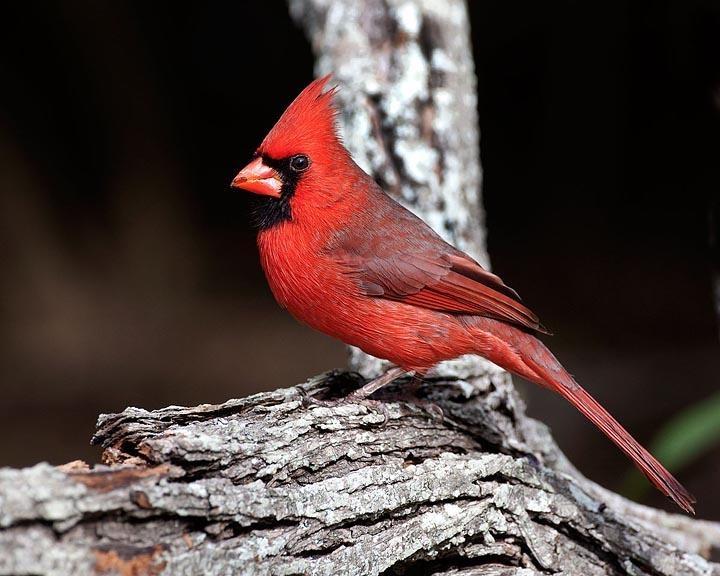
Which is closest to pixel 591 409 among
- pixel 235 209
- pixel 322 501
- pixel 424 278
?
pixel 424 278

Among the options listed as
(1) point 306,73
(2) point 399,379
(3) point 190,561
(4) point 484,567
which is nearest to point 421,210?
(2) point 399,379

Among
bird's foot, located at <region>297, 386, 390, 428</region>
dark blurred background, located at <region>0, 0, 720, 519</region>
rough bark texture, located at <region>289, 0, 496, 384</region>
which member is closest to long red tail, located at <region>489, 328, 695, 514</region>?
bird's foot, located at <region>297, 386, 390, 428</region>

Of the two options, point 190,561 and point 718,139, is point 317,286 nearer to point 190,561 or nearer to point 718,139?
point 190,561

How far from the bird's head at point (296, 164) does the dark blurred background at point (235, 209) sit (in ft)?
10.8

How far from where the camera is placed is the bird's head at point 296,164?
259 centimetres

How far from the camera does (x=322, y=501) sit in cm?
189

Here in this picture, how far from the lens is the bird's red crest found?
256 cm

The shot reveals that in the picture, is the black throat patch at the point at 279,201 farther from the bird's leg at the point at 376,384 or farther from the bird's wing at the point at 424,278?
the bird's leg at the point at 376,384

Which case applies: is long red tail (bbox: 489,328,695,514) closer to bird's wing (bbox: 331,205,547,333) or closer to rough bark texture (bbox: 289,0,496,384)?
bird's wing (bbox: 331,205,547,333)

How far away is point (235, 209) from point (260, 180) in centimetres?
411

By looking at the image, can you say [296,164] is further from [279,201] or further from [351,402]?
[351,402]

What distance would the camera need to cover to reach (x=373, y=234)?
2664 millimetres

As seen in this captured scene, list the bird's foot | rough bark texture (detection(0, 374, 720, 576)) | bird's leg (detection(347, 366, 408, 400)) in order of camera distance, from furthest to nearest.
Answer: bird's leg (detection(347, 366, 408, 400)), the bird's foot, rough bark texture (detection(0, 374, 720, 576))

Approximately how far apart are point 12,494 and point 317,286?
1.24 m
